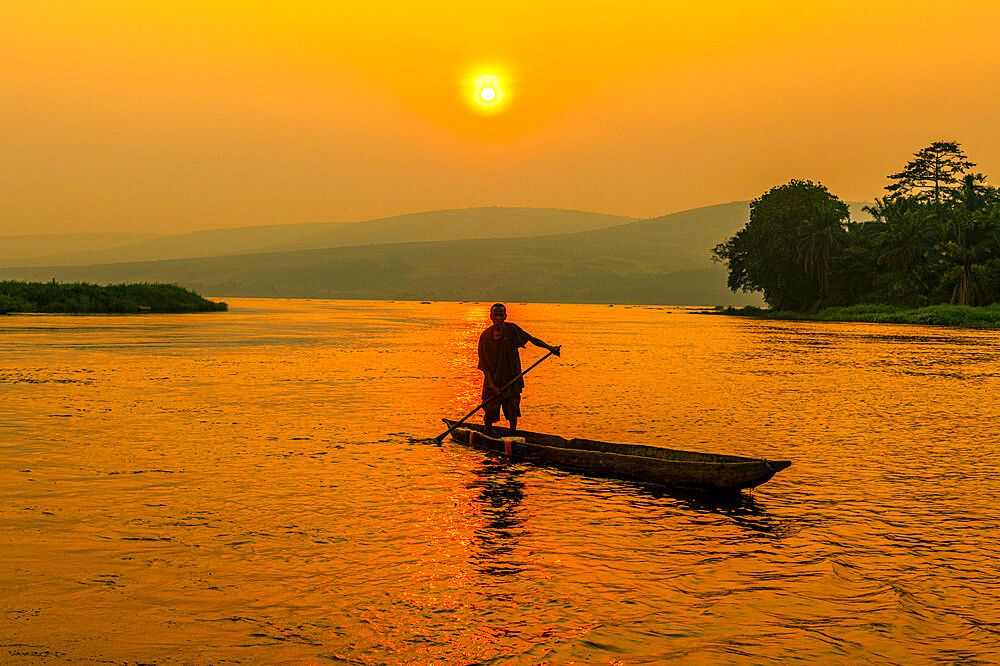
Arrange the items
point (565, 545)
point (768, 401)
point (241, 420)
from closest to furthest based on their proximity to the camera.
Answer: point (565, 545), point (241, 420), point (768, 401)

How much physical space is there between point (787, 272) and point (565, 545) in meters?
105

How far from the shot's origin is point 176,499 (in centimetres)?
1184

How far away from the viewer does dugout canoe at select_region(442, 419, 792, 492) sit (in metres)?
11.9

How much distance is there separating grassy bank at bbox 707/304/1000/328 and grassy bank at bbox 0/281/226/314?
73.0 meters

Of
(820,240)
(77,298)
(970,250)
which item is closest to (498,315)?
(77,298)

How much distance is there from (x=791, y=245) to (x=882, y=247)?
1487 centimetres

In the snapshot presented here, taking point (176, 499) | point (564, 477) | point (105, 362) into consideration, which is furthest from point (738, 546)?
point (105, 362)

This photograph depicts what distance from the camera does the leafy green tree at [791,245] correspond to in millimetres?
102562

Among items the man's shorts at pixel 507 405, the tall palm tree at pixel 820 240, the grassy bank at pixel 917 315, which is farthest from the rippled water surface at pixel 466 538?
the tall palm tree at pixel 820 240

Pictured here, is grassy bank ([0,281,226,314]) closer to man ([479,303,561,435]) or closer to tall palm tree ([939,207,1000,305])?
man ([479,303,561,435])

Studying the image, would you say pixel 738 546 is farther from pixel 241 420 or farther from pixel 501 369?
pixel 241 420

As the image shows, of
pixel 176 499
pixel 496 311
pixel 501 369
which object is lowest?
pixel 176 499

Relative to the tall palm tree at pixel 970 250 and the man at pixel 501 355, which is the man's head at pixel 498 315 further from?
the tall palm tree at pixel 970 250

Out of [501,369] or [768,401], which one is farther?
[768,401]
